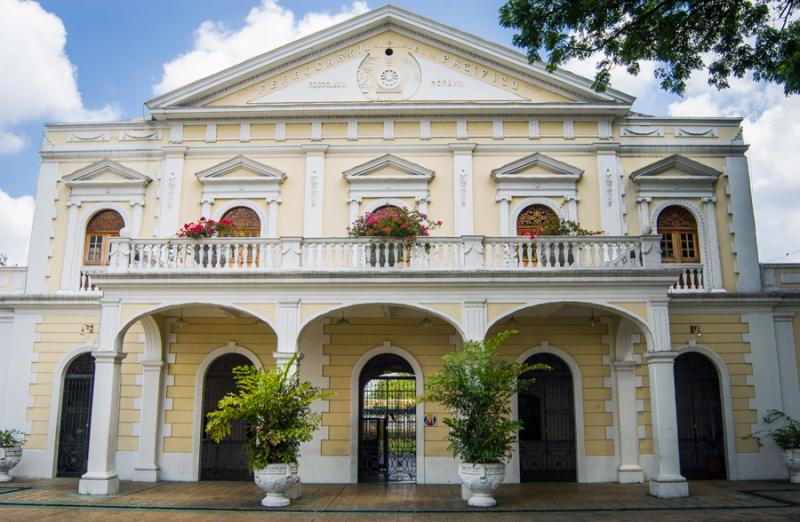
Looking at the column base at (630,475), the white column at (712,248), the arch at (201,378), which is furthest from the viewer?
the white column at (712,248)

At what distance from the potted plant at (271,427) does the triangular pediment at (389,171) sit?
5852 mm

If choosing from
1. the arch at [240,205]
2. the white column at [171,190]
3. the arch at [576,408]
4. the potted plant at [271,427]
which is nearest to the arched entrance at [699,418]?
the arch at [576,408]

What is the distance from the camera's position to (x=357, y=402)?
590 inches

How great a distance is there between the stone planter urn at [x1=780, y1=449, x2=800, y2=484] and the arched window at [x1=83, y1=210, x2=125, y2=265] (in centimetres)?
1595

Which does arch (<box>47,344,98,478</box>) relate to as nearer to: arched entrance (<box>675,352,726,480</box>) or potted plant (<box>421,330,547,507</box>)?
potted plant (<box>421,330,547,507</box>)

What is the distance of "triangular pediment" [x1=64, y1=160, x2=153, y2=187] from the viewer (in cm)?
1653

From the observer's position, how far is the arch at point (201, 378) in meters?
14.9

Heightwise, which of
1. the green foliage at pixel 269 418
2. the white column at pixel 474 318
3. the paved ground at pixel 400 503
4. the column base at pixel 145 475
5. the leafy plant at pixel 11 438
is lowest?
the paved ground at pixel 400 503

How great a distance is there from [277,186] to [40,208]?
19.4 ft

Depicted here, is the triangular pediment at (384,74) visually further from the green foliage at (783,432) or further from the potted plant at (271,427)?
the green foliage at (783,432)

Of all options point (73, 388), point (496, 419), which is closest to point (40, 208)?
point (73, 388)

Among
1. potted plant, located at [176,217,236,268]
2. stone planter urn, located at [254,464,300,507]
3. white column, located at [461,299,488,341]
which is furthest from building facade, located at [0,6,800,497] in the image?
stone planter urn, located at [254,464,300,507]

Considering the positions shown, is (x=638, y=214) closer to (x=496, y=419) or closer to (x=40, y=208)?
(x=496, y=419)

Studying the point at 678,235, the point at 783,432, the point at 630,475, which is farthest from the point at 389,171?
the point at 783,432
